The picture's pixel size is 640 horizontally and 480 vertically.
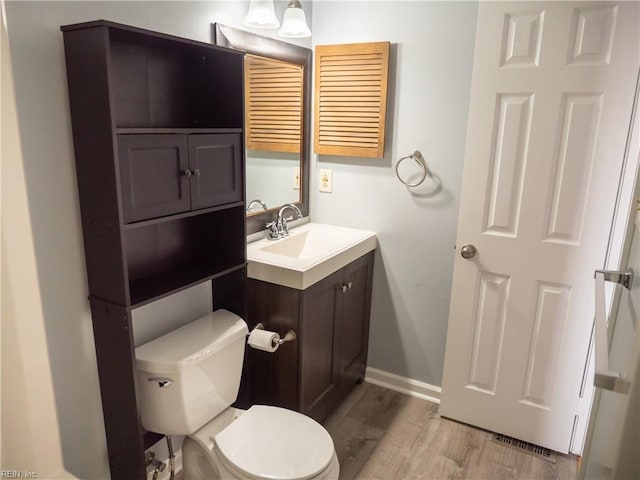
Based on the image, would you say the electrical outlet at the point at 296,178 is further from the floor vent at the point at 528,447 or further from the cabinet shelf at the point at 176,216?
the floor vent at the point at 528,447

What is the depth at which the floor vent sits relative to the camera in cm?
209

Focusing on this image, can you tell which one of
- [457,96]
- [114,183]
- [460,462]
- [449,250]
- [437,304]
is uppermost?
[457,96]

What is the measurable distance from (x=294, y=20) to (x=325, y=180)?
84 cm

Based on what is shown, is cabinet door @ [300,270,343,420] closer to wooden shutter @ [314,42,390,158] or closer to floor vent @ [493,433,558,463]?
wooden shutter @ [314,42,390,158]

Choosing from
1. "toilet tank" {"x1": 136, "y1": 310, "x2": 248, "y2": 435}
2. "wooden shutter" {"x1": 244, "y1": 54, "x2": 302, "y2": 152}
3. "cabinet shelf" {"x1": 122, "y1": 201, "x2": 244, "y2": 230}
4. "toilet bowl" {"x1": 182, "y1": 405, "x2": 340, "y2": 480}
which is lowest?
"toilet bowl" {"x1": 182, "y1": 405, "x2": 340, "y2": 480}

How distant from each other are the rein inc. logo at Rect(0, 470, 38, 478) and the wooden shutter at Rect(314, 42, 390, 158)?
5.99 feet

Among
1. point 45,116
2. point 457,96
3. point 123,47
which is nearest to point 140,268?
point 45,116

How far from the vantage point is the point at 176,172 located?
142cm

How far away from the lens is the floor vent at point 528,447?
6.85 feet

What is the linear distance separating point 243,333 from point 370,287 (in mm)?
968

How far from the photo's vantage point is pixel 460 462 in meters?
2.04

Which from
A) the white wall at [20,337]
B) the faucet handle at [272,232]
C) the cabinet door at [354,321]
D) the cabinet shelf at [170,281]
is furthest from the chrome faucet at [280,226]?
the white wall at [20,337]

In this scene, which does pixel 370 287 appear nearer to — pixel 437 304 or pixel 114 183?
pixel 437 304

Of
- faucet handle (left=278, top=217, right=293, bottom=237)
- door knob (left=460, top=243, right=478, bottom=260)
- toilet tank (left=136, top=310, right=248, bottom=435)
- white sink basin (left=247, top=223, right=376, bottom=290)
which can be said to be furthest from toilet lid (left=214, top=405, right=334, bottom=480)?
door knob (left=460, top=243, right=478, bottom=260)
